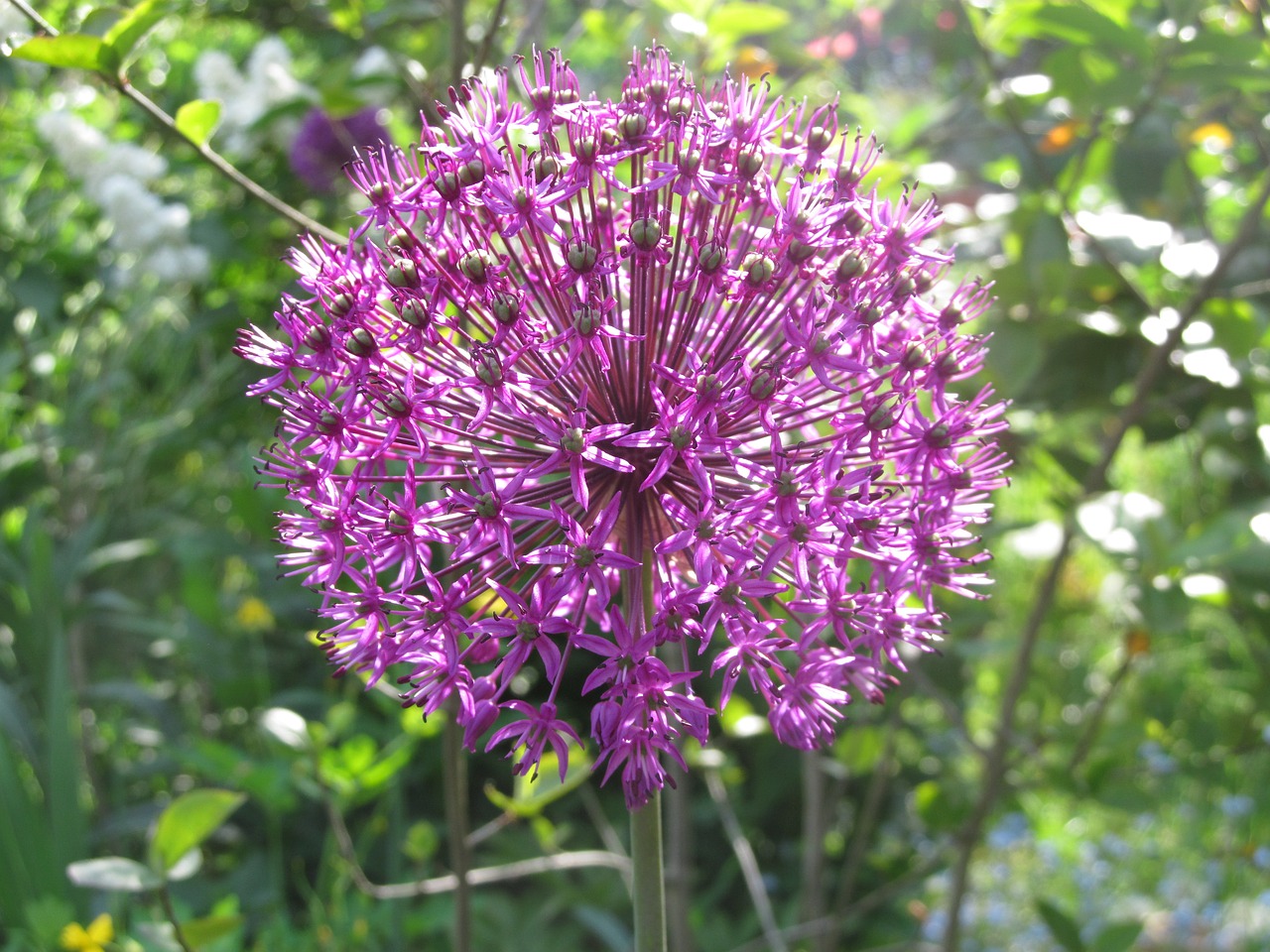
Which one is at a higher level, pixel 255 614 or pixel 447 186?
pixel 447 186

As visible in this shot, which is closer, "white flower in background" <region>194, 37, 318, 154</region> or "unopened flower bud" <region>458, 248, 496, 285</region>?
"unopened flower bud" <region>458, 248, 496, 285</region>

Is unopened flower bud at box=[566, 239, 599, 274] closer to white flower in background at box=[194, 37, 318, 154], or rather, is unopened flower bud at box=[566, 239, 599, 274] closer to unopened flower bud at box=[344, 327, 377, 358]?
unopened flower bud at box=[344, 327, 377, 358]

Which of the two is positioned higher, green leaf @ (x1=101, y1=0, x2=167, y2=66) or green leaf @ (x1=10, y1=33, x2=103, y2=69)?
green leaf @ (x1=101, y1=0, x2=167, y2=66)

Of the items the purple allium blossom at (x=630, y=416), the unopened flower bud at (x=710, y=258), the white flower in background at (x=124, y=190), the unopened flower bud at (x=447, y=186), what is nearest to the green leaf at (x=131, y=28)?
the purple allium blossom at (x=630, y=416)

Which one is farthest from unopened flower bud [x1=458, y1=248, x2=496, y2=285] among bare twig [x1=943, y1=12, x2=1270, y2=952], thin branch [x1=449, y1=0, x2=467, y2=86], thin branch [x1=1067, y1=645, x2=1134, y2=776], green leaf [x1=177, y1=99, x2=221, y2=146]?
thin branch [x1=1067, y1=645, x2=1134, y2=776]

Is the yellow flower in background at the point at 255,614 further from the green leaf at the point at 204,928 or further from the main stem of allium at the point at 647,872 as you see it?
the main stem of allium at the point at 647,872

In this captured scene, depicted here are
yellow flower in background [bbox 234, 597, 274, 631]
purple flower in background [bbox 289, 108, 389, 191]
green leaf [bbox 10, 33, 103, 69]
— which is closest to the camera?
green leaf [bbox 10, 33, 103, 69]

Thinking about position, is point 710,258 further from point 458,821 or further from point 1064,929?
point 1064,929

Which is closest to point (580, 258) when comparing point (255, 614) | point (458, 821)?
point (458, 821)

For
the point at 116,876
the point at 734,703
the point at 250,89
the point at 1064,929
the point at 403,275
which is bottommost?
the point at 1064,929
